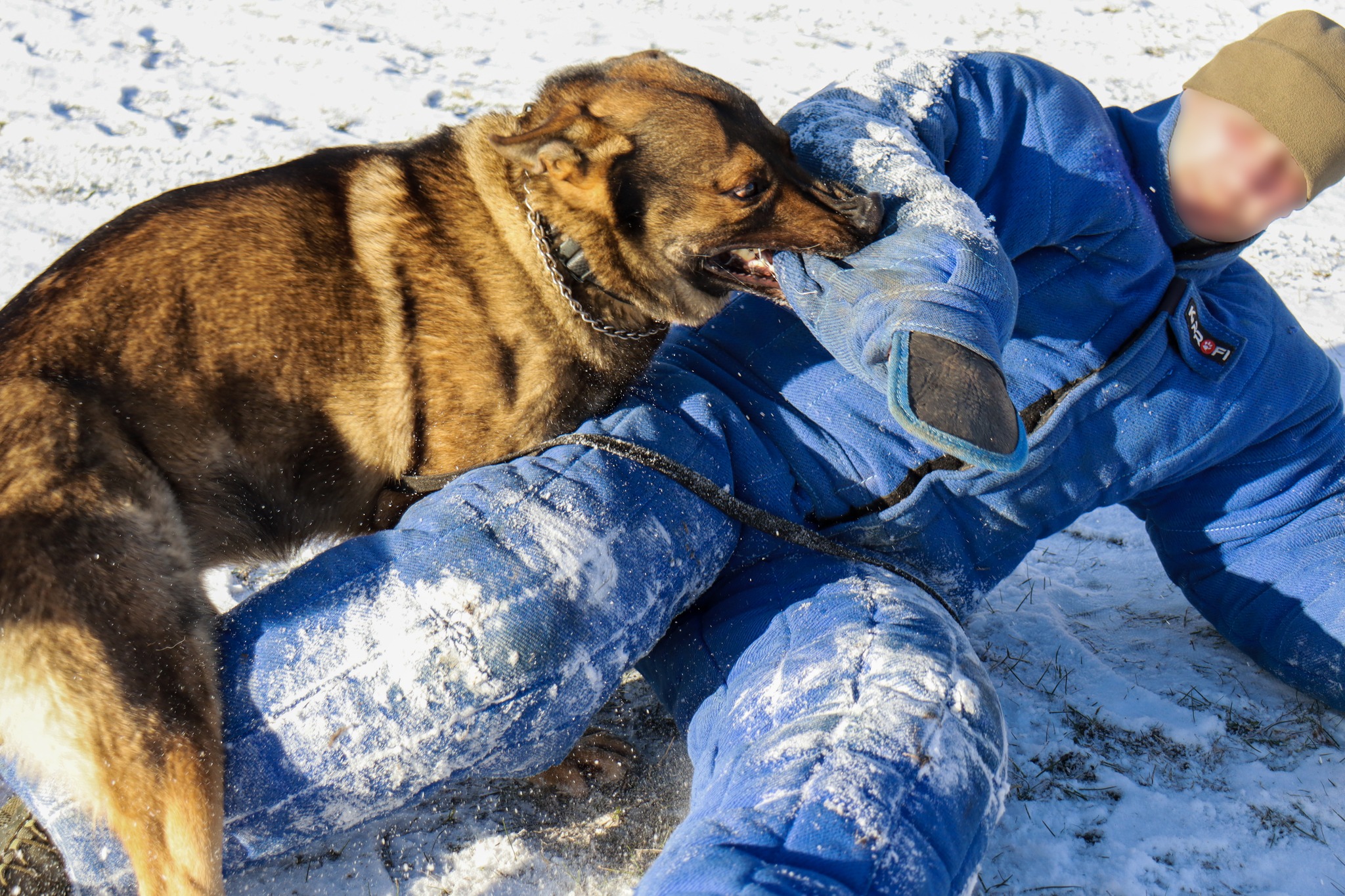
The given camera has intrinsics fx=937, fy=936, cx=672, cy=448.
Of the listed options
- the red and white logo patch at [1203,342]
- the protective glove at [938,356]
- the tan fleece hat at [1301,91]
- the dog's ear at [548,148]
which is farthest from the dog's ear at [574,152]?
the tan fleece hat at [1301,91]

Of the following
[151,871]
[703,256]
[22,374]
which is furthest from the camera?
[703,256]

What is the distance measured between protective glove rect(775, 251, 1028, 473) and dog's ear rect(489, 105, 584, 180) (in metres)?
0.83

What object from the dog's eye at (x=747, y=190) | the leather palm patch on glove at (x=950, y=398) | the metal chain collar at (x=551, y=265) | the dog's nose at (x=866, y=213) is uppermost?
the dog's nose at (x=866, y=213)

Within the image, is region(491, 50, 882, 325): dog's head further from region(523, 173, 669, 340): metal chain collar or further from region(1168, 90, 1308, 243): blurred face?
region(1168, 90, 1308, 243): blurred face

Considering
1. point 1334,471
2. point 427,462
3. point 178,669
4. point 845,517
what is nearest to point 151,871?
point 178,669

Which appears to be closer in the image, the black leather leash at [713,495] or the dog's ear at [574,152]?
the black leather leash at [713,495]

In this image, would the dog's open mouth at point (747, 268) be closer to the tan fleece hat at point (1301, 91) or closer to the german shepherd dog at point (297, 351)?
the german shepherd dog at point (297, 351)

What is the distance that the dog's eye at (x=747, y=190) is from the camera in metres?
2.28

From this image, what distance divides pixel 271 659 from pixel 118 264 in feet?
3.32

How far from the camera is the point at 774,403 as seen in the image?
2.41 m

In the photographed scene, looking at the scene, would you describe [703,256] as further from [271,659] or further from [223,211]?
[271,659]

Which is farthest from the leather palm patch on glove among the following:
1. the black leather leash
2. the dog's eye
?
the dog's eye

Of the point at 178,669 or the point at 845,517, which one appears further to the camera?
the point at 845,517

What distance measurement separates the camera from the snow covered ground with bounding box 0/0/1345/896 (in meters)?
2.18
